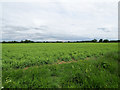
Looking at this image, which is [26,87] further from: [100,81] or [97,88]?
[100,81]

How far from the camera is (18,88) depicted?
329 centimetres

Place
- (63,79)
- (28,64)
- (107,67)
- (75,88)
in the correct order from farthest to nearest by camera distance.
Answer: (28,64)
(107,67)
(63,79)
(75,88)

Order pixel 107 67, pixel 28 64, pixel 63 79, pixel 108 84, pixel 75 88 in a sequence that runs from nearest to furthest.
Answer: pixel 75 88
pixel 108 84
pixel 63 79
pixel 107 67
pixel 28 64

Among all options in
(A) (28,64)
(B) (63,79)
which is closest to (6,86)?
(B) (63,79)

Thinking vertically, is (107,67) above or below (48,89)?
above

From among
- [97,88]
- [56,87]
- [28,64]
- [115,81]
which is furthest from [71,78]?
[28,64]

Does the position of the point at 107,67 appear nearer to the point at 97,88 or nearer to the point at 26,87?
the point at 97,88

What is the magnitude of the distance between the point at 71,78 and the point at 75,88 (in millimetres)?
788

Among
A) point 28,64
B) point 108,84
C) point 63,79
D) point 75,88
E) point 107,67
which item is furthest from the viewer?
point 28,64

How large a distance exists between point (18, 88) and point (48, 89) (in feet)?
4.52

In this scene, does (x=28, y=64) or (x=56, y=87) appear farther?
(x=28, y=64)

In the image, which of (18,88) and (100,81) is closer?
(18,88)

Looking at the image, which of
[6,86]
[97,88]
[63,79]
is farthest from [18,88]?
[97,88]

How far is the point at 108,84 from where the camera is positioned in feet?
11.4
